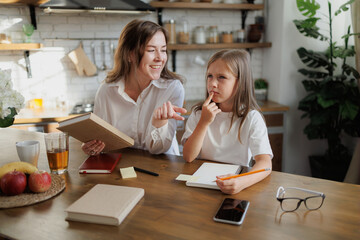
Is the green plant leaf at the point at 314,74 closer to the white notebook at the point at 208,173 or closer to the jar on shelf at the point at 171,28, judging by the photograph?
the jar on shelf at the point at 171,28

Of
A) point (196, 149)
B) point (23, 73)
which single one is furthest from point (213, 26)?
point (196, 149)

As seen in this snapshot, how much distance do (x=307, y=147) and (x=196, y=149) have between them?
252cm

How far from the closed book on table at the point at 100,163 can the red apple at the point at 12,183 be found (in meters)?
0.28

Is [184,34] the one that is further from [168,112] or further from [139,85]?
[168,112]

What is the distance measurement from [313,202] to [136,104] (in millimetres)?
1157

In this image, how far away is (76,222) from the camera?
99 cm

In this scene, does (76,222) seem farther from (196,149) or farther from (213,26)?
(213,26)

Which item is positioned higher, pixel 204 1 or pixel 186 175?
pixel 204 1

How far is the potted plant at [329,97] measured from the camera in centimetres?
302

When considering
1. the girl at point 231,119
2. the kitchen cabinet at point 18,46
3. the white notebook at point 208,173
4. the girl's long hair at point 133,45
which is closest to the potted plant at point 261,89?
the girl's long hair at point 133,45

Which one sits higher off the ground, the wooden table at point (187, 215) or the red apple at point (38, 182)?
the red apple at point (38, 182)

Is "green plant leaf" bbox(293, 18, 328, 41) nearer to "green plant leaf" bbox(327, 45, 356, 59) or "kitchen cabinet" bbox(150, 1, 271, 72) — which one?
"green plant leaf" bbox(327, 45, 356, 59)

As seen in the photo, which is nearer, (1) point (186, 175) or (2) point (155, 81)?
(1) point (186, 175)

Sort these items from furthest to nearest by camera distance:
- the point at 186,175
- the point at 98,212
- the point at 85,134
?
the point at 85,134 → the point at 186,175 → the point at 98,212
